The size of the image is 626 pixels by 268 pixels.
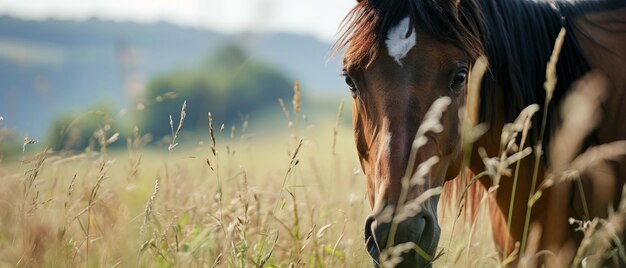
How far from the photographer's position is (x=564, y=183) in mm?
3531

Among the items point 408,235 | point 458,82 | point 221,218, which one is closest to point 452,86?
point 458,82

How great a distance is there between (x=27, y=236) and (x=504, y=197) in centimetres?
248

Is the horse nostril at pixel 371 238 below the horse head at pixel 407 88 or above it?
below

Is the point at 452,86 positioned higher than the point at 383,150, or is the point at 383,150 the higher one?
the point at 452,86

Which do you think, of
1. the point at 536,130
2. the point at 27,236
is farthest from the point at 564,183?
the point at 27,236

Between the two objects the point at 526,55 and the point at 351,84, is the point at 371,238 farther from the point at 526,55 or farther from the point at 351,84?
the point at 526,55

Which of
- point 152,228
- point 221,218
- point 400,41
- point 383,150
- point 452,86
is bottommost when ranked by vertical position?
point 152,228

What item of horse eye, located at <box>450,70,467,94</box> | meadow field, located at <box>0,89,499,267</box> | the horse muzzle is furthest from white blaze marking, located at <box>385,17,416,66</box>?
the horse muzzle

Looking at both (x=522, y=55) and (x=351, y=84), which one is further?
(x=522, y=55)

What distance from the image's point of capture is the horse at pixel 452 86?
273 centimetres

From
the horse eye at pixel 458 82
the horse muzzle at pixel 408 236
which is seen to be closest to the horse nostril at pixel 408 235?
the horse muzzle at pixel 408 236

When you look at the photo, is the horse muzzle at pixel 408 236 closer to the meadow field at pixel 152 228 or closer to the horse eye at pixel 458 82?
the meadow field at pixel 152 228

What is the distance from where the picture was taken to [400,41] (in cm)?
306

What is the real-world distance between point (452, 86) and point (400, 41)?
33cm
